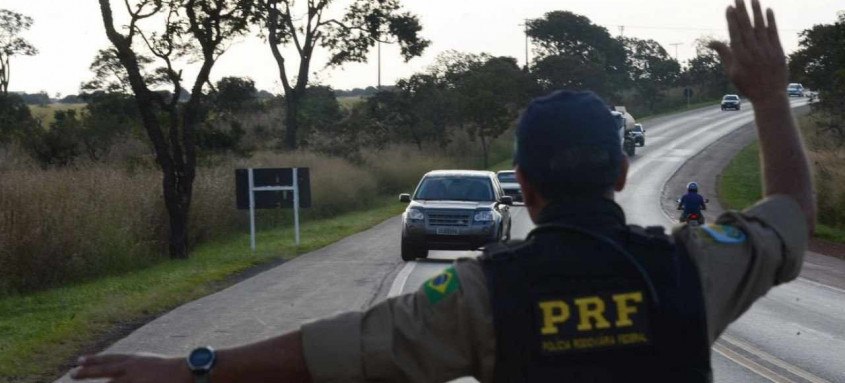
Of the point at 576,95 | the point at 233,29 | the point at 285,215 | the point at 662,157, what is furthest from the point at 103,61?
the point at 576,95

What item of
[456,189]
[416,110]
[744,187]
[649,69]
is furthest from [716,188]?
[649,69]

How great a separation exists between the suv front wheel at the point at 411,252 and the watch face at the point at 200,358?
70.5ft

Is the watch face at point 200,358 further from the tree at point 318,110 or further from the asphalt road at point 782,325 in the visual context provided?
the tree at point 318,110

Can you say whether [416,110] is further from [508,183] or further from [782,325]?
[782,325]

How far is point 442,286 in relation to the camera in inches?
99.0

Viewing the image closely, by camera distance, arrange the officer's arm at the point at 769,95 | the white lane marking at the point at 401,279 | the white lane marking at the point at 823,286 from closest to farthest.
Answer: the officer's arm at the point at 769,95, the white lane marking at the point at 401,279, the white lane marking at the point at 823,286

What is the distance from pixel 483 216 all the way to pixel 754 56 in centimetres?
2129

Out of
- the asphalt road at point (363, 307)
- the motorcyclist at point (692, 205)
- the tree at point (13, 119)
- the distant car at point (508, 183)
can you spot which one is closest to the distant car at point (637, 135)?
the distant car at point (508, 183)

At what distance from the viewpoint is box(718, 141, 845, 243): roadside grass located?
3404 cm

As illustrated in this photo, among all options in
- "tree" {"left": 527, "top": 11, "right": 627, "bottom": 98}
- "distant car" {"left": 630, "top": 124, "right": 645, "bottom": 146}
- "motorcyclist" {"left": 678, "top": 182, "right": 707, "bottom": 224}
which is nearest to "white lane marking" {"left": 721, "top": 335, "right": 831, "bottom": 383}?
"motorcyclist" {"left": 678, "top": 182, "right": 707, "bottom": 224}

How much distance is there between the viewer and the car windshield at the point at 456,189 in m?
25.3

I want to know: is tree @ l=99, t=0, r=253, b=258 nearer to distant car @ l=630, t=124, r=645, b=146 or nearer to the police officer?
the police officer

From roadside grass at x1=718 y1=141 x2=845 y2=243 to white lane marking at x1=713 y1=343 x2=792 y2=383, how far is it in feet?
67.3

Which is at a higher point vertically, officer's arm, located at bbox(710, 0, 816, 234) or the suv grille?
officer's arm, located at bbox(710, 0, 816, 234)
